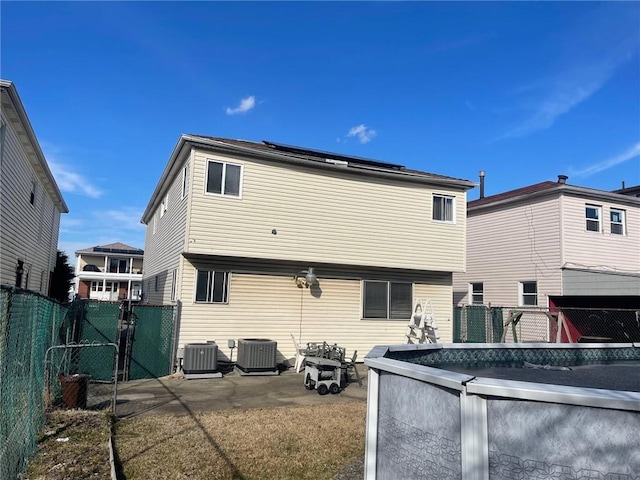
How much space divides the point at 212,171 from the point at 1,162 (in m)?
4.64

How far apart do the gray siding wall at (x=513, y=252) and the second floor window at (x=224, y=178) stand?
42.0 ft

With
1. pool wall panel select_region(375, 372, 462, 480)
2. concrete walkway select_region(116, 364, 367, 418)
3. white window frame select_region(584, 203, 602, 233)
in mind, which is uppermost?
white window frame select_region(584, 203, 602, 233)

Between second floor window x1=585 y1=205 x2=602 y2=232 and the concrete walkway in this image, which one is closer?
the concrete walkway

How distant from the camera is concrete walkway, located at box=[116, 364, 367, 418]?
7941 mm

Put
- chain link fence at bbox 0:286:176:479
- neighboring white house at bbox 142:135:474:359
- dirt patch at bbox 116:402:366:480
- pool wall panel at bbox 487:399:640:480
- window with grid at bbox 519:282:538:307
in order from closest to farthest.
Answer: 1. pool wall panel at bbox 487:399:640:480
2. chain link fence at bbox 0:286:176:479
3. dirt patch at bbox 116:402:366:480
4. neighboring white house at bbox 142:135:474:359
5. window with grid at bbox 519:282:538:307

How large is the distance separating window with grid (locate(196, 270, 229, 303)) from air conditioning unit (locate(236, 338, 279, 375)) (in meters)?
1.42

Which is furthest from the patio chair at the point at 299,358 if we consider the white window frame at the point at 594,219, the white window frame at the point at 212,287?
the white window frame at the point at 594,219

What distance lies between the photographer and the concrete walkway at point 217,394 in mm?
7941

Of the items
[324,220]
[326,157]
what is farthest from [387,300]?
[326,157]

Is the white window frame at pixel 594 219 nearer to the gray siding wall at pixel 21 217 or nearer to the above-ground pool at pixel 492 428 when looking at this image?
the above-ground pool at pixel 492 428

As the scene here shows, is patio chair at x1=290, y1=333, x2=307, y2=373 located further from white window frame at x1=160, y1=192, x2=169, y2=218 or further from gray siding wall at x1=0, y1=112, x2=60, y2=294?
gray siding wall at x1=0, y1=112, x2=60, y2=294

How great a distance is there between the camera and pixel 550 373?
447 centimetres

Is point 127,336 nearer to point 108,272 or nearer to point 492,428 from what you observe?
point 492,428

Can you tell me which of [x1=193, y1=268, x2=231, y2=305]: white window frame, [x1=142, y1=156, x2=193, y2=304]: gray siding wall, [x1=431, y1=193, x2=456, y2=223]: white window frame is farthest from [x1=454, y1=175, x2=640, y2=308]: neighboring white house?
[x1=142, y1=156, x2=193, y2=304]: gray siding wall
